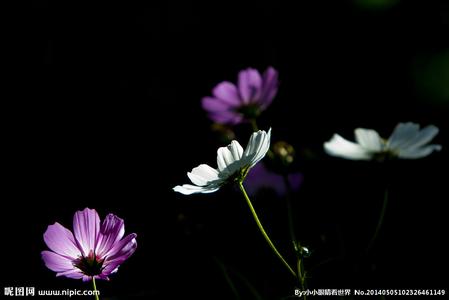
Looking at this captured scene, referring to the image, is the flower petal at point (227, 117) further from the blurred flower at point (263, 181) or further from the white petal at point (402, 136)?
the white petal at point (402, 136)

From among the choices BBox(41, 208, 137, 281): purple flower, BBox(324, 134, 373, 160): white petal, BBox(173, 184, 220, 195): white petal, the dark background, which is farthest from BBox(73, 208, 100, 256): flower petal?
BBox(324, 134, 373, 160): white petal

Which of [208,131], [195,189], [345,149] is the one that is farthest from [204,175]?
[208,131]

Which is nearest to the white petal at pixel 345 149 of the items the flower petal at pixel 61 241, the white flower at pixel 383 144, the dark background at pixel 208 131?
the white flower at pixel 383 144

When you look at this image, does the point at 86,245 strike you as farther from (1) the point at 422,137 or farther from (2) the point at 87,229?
(1) the point at 422,137

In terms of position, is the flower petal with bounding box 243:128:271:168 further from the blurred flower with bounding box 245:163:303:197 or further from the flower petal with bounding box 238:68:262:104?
the flower petal with bounding box 238:68:262:104

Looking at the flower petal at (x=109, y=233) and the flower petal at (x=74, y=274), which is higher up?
the flower petal at (x=109, y=233)

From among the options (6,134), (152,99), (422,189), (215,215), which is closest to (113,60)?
(152,99)
